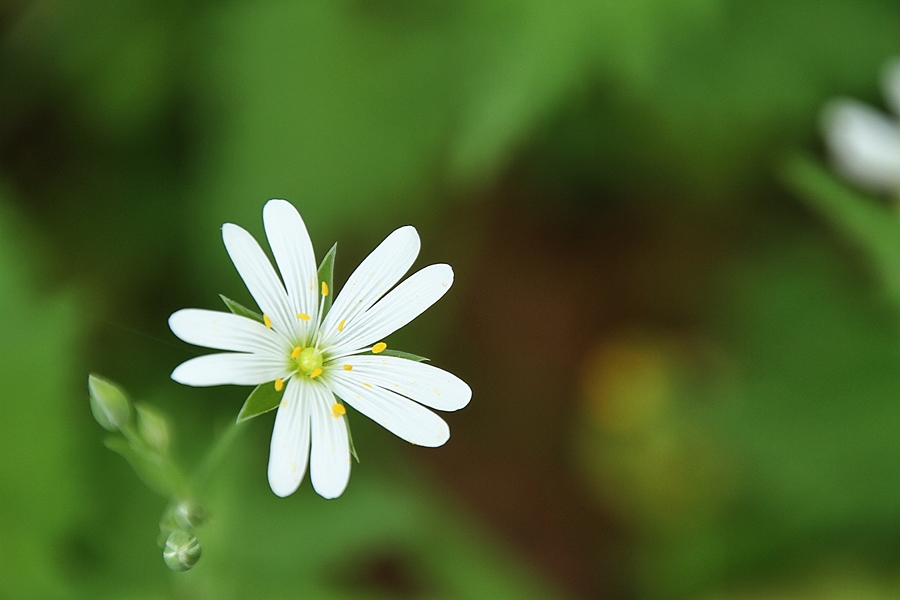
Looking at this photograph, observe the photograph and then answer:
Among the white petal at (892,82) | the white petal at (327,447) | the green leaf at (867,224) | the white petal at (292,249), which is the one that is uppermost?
the white petal at (892,82)

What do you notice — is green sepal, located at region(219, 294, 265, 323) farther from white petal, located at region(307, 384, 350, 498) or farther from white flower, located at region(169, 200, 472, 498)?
white petal, located at region(307, 384, 350, 498)

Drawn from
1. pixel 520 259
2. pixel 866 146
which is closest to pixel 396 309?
pixel 866 146

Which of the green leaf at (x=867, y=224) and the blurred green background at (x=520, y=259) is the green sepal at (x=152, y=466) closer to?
the blurred green background at (x=520, y=259)

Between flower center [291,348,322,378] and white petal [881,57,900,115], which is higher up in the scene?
white petal [881,57,900,115]

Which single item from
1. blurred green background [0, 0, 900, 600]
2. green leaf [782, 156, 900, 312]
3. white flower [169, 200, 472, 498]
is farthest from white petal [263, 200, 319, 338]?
green leaf [782, 156, 900, 312]

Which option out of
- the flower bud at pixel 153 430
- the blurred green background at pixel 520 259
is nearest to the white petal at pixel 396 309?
the flower bud at pixel 153 430
